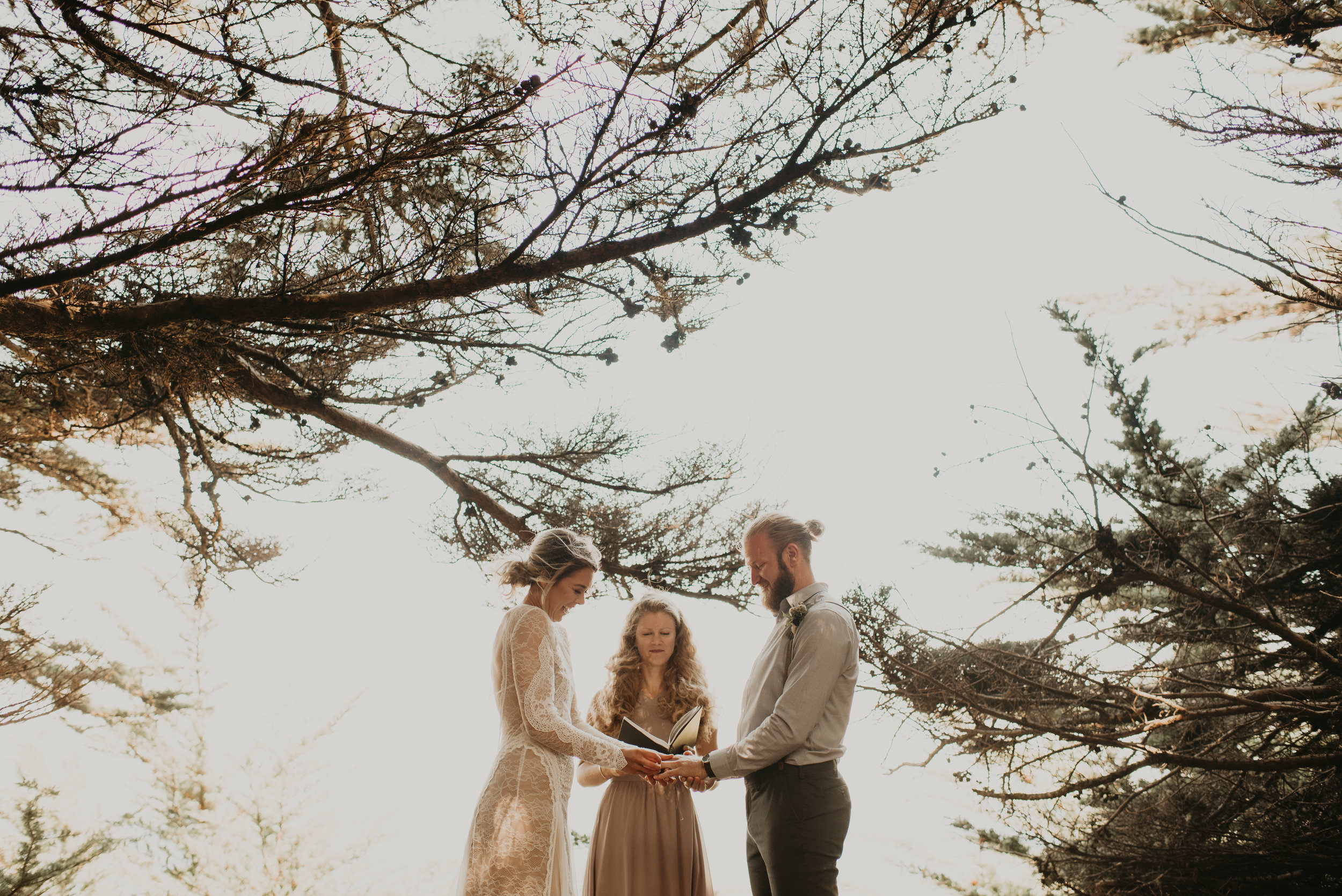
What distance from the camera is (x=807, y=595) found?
2297 millimetres

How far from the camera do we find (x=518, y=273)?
95.4 inches

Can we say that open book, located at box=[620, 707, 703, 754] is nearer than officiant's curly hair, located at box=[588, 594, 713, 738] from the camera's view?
Yes

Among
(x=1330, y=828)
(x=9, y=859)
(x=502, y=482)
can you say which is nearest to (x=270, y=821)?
(x=9, y=859)

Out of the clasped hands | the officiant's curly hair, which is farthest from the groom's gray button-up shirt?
the officiant's curly hair

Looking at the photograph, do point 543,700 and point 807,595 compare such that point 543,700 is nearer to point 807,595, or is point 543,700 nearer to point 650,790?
point 650,790

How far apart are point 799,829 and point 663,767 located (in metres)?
0.53

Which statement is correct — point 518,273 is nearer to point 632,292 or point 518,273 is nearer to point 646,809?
point 632,292

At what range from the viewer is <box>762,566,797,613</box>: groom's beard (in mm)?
2395

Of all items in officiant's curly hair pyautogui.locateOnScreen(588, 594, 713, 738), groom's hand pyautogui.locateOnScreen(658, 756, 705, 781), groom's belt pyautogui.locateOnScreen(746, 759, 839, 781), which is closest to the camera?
groom's belt pyautogui.locateOnScreen(746, 759, 839, 781)

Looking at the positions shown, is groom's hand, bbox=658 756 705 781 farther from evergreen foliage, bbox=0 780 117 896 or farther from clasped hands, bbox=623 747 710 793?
evergreen foliage, bbox=0 780 117 896

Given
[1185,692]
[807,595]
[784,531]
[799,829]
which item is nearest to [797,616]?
[807,595]

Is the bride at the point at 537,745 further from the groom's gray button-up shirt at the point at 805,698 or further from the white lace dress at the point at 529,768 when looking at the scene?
the groom's gray button-up shirt at the point at 805,698

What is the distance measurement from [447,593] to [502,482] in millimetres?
1626

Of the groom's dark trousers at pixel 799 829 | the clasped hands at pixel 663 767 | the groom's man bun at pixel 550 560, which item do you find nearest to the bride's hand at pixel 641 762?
the clasped hands at pixel 663 767
